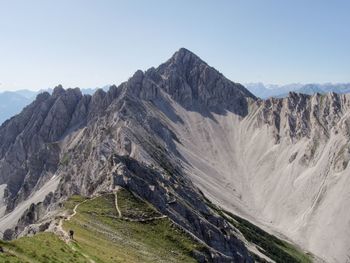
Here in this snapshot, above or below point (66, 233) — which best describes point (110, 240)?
below

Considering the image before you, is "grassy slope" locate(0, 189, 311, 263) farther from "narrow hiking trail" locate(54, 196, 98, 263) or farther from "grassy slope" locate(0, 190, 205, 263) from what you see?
"narrow hiking trail" locate(54, 196, 98, 263)

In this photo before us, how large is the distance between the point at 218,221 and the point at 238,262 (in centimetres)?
2039

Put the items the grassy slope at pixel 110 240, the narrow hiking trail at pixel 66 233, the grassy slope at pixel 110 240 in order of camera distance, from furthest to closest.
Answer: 1. the narrow hiking trail at pixel 66 233
2. the grassy slope at pixel 110 240
3. the grassy slope at pixel 110 240

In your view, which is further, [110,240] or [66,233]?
[110,240]

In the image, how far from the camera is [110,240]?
6294 cm

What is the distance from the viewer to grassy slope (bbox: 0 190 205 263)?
41.4m

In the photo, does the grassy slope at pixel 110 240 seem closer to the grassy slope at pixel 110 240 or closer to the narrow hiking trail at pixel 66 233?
the grassy slope at pixel 110 240

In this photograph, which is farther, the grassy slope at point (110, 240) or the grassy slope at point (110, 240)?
the grassy slope at point (110, 240)

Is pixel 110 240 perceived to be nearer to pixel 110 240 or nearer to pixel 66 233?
pixel 110 240

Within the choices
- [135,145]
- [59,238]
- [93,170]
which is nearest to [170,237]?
[59,238]

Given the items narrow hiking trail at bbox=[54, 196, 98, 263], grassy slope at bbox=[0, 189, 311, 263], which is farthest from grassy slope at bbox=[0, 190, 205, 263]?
narrow hiking trail at bbox=[54, 196, 98, 263]

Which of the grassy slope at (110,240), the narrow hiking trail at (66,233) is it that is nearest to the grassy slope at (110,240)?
the grassy slope at (110,240)

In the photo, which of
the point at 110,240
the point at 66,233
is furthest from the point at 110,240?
the point at 66,233

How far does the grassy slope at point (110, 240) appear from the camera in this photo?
41.4 m
